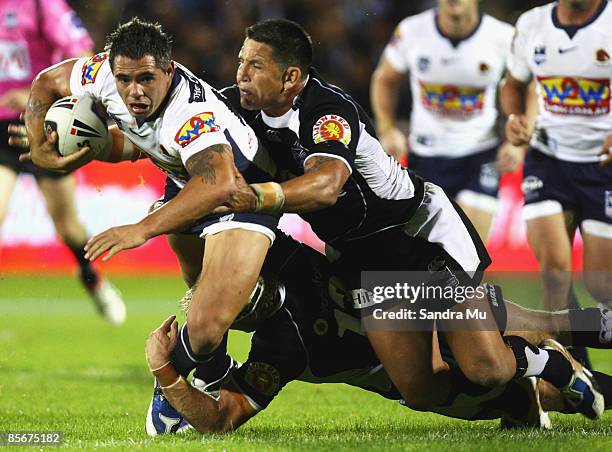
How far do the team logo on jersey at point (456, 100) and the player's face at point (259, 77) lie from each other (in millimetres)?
4012

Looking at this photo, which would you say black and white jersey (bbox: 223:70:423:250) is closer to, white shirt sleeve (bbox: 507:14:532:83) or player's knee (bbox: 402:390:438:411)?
player's knee (bbox: 402:390:438:411)

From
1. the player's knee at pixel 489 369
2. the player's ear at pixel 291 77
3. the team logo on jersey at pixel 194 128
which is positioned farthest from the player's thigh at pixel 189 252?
the player's knee at pixel 489 369

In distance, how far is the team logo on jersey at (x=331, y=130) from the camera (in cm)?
497

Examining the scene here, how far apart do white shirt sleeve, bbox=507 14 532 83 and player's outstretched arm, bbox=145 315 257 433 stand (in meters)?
3.23

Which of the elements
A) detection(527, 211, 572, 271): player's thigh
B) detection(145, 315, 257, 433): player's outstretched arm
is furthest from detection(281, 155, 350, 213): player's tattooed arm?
detection(527, 211, 572, 271): player's thigh

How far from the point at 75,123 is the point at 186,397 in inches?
58.1

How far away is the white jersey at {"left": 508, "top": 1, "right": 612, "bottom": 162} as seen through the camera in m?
6.78

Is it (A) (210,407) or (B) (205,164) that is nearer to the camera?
(B) (205,164)

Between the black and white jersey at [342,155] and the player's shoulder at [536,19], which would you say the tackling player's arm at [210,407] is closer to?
the black and white jersey at [342,155]

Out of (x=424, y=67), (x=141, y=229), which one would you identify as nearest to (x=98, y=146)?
(x=141, y=229)

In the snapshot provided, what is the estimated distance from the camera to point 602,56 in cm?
675

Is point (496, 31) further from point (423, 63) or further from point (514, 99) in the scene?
point (514, 99)

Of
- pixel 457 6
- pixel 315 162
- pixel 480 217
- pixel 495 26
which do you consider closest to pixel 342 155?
pixel 315 162

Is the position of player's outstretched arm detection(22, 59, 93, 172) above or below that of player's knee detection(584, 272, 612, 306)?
above
